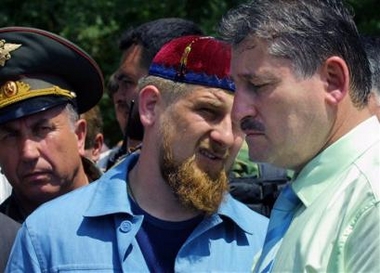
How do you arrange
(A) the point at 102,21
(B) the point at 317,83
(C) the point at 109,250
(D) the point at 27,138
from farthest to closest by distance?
(A) the point at 102,21 < (D) the point at 27,138 < (C) the point at 109,250 < (B) the point at 317,83

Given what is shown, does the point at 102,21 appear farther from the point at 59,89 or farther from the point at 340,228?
the point at 340,228

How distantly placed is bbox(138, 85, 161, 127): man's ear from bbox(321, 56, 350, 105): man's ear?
3.61 ft

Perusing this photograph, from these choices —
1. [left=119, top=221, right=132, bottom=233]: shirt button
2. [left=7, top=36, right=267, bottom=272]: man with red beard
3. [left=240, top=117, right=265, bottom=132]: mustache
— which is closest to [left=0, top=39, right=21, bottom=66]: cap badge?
[left=7, top=36, right=267, bottom=272]: man with red beard

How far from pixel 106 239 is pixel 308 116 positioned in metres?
1.07

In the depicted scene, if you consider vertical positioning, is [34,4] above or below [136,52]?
below

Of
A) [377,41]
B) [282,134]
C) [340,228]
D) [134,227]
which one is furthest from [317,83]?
[377,41]

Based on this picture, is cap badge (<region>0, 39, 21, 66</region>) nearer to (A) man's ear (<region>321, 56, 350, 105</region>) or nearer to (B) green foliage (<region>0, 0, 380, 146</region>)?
(A) man's ear (<region>321, 56, 350, 105</region>)

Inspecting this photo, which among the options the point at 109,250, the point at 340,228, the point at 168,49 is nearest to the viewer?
the point at 340,228

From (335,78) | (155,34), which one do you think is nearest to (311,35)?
(335,78)

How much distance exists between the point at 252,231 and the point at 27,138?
1.00m

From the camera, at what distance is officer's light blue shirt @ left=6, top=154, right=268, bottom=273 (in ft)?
11.3

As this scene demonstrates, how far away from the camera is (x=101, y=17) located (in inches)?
421

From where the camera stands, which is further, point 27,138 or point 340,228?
point 27,138

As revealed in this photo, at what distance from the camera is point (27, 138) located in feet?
13.8
